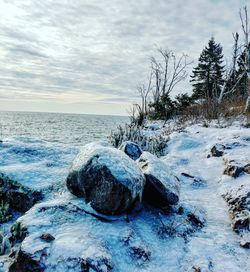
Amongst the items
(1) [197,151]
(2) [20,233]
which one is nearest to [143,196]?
(2) [20,233]

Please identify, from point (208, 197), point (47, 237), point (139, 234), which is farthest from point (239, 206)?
point (47, 237)

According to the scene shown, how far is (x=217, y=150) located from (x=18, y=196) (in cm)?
500

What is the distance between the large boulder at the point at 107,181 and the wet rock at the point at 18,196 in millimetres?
1087

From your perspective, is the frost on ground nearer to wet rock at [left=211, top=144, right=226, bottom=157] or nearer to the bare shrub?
wet rock at [left=211, top=144, right=226, bottom=157]

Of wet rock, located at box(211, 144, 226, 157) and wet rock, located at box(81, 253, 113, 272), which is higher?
wet rock, located at box(211, 144, 226, 157)

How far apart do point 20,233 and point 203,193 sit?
11.9ft

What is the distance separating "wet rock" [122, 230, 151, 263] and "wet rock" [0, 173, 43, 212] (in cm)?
212

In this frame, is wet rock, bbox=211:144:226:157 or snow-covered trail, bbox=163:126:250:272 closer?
snow-covered trail, bbox=163:126:250:272

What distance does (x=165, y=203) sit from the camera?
485 centimetres

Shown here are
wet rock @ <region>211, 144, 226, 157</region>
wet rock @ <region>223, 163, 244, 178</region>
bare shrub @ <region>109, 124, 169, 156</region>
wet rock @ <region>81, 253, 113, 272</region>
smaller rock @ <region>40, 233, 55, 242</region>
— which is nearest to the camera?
wet rock @ <region>81, 253, 113, 272</region>

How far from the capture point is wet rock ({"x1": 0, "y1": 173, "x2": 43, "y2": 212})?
526 cm

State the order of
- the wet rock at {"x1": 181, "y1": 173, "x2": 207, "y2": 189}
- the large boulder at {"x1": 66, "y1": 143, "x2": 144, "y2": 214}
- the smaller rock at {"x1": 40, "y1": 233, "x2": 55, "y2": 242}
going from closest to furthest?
1. the smaller rock at {"x1": 40, "y1": 233, "x2": 55, "y2": 242}
2. the large boulder at {"x1": 66, "y1": 143, "x2": 144, "y2": 214}
3. the wet rock at {"x1": 181, "y1": 173, "x2": 207, "y2": 189}

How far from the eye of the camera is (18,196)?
5.36m

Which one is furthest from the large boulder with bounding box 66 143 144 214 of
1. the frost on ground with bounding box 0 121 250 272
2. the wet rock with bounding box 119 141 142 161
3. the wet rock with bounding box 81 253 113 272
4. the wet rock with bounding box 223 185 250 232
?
the wet rock with bounding box 119 141 142 161
